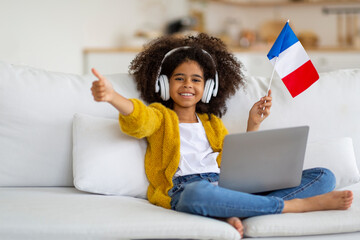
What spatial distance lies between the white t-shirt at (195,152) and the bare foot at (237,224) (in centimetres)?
34

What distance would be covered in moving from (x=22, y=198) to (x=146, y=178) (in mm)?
448

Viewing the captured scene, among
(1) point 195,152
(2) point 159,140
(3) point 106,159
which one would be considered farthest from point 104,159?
(1) point 195,152

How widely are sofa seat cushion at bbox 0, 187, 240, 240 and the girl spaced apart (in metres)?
0.09

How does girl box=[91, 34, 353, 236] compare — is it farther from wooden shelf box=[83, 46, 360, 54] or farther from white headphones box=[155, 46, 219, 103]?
wooden shelf box=[83, 46, 360, 54]

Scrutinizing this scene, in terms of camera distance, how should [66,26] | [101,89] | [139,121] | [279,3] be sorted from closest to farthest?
[101,89] < [139,121] < [66,26] < [279,3]

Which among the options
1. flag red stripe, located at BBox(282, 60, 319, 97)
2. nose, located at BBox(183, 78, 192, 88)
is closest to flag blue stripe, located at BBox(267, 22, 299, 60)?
flag red stripe, located at BBox(282, 60, 319, 97)

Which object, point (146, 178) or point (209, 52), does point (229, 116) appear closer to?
point (209, 52)

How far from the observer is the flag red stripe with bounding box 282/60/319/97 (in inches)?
84.1

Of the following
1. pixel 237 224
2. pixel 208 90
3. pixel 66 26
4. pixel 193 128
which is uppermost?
pixel 66 26

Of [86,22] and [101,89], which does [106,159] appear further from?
[86,22]

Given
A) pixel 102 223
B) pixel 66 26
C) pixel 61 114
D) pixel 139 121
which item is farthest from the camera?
pixel 66 26

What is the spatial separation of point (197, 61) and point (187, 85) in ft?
0.43

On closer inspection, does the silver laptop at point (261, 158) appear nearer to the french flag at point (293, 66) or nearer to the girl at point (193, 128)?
the girl at point (193, 128)

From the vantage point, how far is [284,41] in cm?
213
